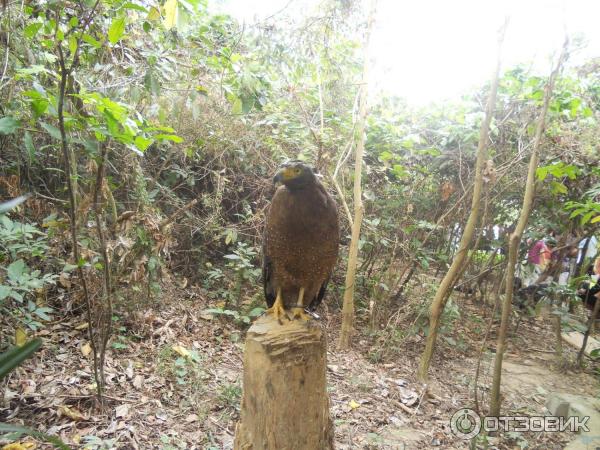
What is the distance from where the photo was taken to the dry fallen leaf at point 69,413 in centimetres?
287

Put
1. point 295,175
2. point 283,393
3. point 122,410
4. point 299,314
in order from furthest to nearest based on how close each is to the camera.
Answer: point 122,410 < point 299,314 < point 295,175 < point 283,393

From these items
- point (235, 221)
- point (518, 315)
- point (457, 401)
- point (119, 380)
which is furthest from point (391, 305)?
point (119, 380)

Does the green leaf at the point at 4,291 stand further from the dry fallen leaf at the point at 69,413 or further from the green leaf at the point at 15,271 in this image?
the dry fallen leaf at the point at 69,413

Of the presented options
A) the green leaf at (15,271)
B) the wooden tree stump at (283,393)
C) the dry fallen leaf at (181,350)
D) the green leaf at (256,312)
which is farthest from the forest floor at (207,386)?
the wooden tree stump at (283,393)

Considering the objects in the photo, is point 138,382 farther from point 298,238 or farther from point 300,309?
point 298,238

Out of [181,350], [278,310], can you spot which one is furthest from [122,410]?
[278,310]

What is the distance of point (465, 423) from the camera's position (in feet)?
12.3

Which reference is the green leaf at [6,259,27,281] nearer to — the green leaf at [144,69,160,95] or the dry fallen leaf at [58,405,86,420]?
the dry fallen leaf at [58,405,86,420]

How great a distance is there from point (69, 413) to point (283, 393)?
6.01ft

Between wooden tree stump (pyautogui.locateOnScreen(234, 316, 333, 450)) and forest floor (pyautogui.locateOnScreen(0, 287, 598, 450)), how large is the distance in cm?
107

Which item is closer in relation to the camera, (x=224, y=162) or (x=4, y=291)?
(x=4, y=291)

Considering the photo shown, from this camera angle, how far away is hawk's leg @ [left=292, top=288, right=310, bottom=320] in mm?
2623

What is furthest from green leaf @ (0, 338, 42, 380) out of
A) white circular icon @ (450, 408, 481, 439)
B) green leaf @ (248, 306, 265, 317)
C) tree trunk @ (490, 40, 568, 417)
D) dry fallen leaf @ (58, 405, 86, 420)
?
green leaf @ (248, 306, 265, 317)

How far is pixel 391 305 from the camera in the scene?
5.75m
